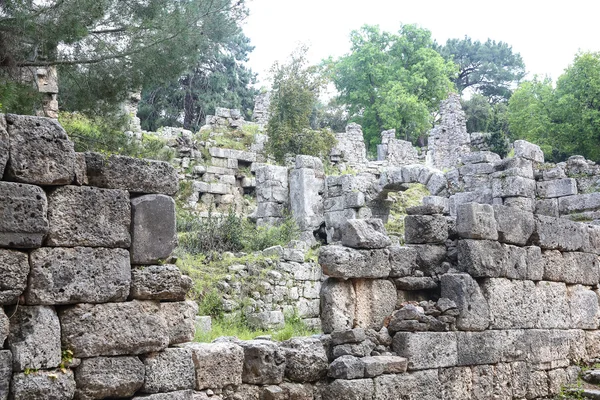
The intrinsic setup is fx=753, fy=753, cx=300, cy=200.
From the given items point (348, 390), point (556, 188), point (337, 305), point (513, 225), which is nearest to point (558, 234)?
point (513, 225)

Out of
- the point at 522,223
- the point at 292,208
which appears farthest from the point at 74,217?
the point at 292,208

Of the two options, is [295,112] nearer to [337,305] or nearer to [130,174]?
[337,305]

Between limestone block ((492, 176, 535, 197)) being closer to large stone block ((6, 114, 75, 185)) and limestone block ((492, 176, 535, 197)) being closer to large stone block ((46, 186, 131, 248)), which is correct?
large stone block ((46, 186, 131, 248))

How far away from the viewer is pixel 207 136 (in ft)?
81.3

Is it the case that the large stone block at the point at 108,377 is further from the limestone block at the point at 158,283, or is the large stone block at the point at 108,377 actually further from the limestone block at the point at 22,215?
the limestone block at the point at 22,215

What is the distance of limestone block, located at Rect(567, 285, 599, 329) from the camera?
410 inches

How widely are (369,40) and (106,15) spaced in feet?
122

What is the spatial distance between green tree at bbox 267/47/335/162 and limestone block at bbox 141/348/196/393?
62.2 ft

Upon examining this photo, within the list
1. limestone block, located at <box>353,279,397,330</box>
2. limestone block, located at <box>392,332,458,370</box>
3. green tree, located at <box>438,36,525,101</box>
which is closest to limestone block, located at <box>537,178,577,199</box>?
limestone block, located at <box>392,332,458,370</box>

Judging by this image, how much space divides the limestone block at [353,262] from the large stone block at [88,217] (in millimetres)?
2541

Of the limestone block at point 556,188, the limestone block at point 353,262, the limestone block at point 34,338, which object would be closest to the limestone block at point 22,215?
the limestone block at point 34,338

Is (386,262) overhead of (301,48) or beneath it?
beneath

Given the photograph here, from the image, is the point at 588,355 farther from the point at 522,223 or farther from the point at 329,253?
the point at 329,253

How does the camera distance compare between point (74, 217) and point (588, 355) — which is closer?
point (74, 217)
